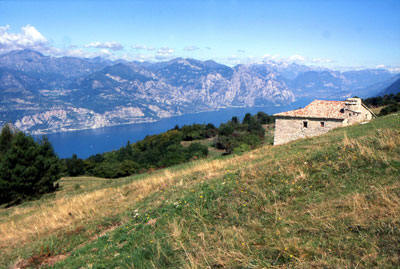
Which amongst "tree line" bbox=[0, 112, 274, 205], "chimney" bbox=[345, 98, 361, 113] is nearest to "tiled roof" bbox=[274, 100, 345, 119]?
"chimney" bbox=[345, 98, 361, 113]

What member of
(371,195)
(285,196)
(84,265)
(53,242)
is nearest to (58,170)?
(53,242)

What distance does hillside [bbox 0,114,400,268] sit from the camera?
162 inches

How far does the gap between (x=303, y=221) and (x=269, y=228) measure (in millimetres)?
727

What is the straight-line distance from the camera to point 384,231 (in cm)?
410

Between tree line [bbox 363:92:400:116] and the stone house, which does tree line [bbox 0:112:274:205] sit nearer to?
the stone house

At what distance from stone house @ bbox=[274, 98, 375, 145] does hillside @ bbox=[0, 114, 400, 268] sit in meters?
25.1

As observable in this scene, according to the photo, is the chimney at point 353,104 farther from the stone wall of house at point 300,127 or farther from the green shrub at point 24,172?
the green shrub at point 24,172

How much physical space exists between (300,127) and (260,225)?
31703 mm

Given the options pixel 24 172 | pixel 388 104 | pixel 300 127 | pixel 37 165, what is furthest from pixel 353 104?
pixel 388 104

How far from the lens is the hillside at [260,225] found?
4113 millimetres

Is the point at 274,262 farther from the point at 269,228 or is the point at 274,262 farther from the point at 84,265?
the point at 84,265

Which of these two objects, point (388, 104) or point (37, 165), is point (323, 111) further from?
point (388, 104)

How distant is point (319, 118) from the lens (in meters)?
32.5

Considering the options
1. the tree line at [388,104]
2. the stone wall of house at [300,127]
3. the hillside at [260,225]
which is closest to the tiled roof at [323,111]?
the stone wall of house at [300,127]
